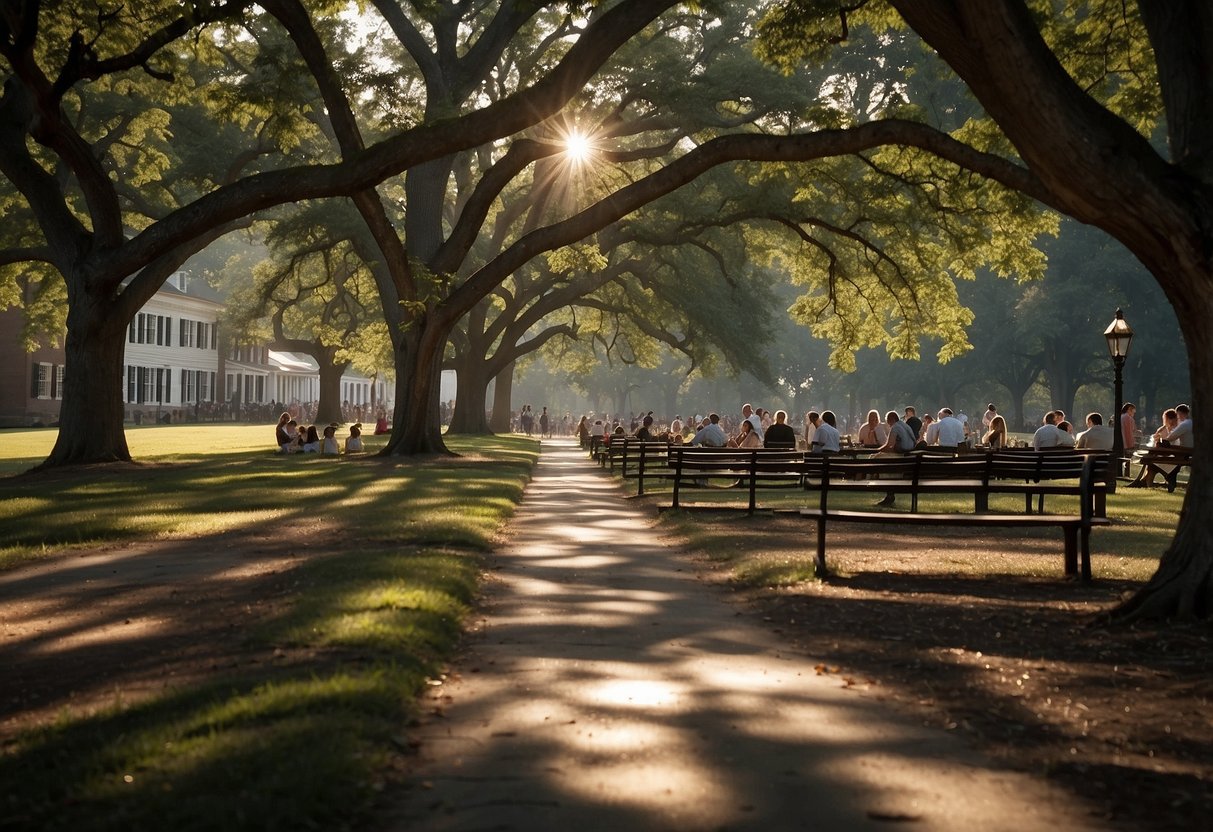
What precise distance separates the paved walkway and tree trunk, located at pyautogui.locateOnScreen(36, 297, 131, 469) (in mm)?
18819

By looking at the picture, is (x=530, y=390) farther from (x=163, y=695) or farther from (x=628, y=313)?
(x=163, y=695)

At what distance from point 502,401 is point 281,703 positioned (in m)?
60.4

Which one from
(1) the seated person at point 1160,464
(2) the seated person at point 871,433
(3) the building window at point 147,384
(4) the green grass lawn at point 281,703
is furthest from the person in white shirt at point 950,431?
(3) the building window at point 147,384

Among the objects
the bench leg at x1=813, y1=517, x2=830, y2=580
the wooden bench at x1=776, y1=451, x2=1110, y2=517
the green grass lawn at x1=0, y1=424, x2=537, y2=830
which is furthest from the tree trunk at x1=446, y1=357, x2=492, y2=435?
the bench leg at x1=813, y1=517, x2=830, y2=580

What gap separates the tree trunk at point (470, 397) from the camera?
50438mm

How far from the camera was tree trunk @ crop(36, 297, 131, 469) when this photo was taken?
25.7 m

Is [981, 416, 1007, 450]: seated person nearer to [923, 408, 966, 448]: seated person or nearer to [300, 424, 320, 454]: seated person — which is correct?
[923, 408, 966, 448]: seated person

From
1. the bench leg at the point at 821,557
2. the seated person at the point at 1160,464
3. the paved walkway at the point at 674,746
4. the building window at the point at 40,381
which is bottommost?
the paved walkway at the point at 674,746

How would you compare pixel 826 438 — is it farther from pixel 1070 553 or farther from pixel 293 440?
pixel 293 440

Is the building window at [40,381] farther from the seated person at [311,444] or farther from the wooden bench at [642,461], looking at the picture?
the wooden bench at [642,461]

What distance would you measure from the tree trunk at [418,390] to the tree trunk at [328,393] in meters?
35.4

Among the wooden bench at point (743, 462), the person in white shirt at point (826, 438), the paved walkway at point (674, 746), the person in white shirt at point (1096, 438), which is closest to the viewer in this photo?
the paved walkway at point (674, 746)

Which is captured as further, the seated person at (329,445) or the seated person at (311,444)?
the seated person at (311,444)

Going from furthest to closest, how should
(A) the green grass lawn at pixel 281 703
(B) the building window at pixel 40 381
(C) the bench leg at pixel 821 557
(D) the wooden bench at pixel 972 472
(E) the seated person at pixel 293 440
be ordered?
(B) the building window at pixel 40 381 → (E) the seated person at pixel 293 440 → (D) the wooden bench at pixel 972 472 → (C) the bench leg at pixel 821 557 → (A) the green grass lawn at pixel 281 703
